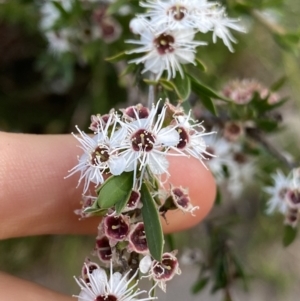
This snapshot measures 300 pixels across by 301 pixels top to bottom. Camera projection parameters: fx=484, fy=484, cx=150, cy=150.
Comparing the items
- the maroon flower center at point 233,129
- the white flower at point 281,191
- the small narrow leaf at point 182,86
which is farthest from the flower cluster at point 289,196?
the small narrow leaf at point 182,86

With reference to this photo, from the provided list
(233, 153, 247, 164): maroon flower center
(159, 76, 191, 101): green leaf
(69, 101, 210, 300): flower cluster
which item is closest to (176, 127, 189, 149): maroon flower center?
(69, 101, 210, 300): flower cluster

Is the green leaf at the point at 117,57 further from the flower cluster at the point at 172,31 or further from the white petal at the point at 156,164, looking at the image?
the white petal at the point at 156,164

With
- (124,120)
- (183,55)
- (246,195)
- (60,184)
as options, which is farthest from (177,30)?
(246,195)

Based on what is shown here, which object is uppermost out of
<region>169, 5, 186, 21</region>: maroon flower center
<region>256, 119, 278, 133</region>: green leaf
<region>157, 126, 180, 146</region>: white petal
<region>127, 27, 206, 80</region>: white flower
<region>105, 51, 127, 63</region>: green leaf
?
<region>169, 5, 186, 21</region>: maroon flower center

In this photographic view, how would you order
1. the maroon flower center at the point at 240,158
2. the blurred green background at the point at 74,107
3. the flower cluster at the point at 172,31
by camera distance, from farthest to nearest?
the blurred green background at the point at 74,107 → the maroon flower center at the point at 240,158 → the flower cluster at the point at 172,31

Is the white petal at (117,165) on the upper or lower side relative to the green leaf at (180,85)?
lower

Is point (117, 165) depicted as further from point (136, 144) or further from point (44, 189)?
point (44, 189)

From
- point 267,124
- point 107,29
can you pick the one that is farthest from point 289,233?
point 107,29

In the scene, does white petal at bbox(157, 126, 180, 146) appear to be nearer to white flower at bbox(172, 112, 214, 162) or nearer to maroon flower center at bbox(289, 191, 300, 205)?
white flower at bbox(172, 112, 214, 162)
